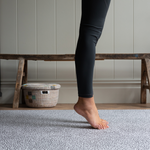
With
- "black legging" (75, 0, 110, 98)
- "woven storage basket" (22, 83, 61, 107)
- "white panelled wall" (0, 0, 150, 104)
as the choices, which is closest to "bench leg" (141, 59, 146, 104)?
"white panelled wall" (0, 0, 150, 104)

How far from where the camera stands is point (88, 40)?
0.85 meters

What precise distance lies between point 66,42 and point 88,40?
1.11 metres

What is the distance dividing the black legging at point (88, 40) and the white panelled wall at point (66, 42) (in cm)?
107

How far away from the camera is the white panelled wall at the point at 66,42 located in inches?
75.9

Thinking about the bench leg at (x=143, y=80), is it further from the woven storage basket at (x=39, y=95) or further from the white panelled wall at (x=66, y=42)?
the woven storage basket at (x=39, y=95)

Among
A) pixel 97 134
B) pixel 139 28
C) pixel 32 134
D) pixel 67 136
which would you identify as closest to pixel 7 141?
pixel 32 134

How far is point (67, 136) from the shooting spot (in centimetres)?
73

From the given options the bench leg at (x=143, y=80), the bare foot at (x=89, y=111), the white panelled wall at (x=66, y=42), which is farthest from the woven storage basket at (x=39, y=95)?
the bench leg at (x=143, y=80)

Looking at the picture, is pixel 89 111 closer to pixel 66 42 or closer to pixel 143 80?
pixel 143 80

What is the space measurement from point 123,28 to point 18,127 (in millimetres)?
1537

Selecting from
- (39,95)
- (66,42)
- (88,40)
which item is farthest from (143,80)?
(88,40)

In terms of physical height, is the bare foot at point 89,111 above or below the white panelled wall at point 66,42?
below

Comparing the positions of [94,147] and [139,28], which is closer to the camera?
[94,147]

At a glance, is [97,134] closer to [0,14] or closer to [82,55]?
[82,55]
